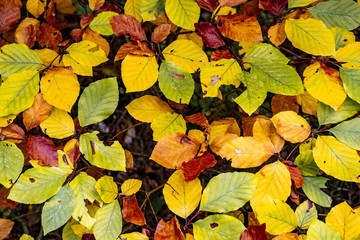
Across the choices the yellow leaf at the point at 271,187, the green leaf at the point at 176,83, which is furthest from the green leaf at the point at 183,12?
the yellow leaf at the point at 271,187

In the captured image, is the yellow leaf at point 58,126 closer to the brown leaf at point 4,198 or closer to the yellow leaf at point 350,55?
the brown leaf at point 4,198

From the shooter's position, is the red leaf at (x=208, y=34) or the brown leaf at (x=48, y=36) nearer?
the red leaf at (x=208, y=34)

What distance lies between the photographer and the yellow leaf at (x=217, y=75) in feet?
2.63

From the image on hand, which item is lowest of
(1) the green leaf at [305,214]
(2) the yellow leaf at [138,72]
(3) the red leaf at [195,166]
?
(1) the green leaf at [305,214]

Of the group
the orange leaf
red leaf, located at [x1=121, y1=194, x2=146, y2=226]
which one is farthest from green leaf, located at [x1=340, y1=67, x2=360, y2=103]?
red leaf, located at [x1=121, y1=194, x2=146, y2=226]

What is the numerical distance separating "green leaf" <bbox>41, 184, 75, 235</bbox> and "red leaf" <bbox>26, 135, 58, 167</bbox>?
0.09 metres

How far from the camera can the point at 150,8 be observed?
88 cm

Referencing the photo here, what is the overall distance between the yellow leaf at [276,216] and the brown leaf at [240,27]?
1.58ft

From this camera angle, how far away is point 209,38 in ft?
2.84

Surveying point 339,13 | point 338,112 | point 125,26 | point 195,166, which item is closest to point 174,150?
point 195,166

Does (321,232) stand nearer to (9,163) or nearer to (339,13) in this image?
(339,13)

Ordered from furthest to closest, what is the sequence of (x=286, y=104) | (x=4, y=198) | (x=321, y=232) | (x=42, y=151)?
1. (x=4, y=198)
2. (x=286, y=104)
3. (x=42, y=151)
4. (x=321, y=232)

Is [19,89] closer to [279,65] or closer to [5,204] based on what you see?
[5,204]

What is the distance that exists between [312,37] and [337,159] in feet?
1.18
